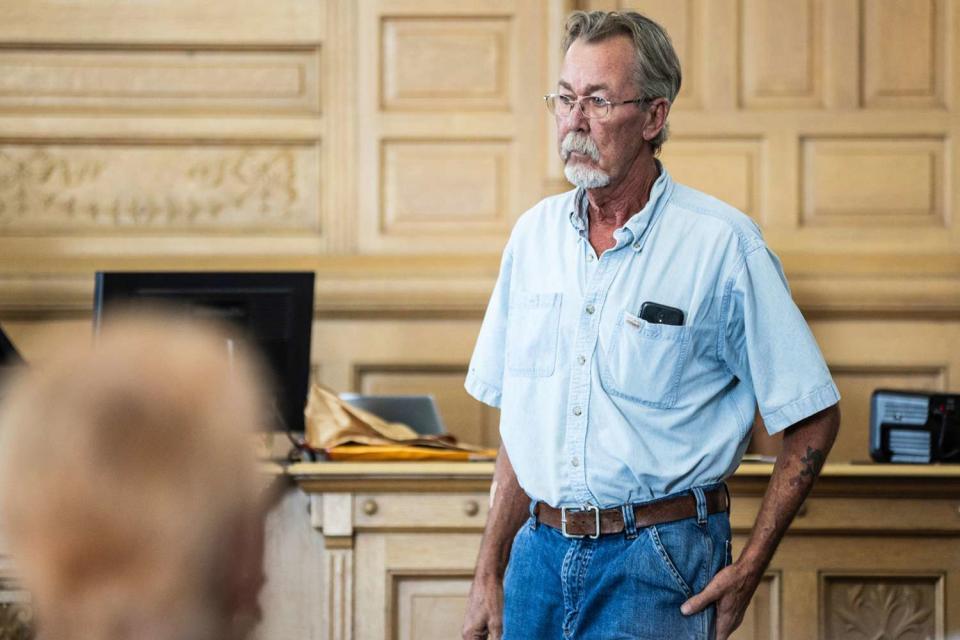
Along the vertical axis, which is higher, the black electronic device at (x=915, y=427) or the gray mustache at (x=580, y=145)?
the gray mustache at (x=580, y=145)

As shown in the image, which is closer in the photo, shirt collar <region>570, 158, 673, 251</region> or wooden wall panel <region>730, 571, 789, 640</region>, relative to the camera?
shirt collar <region>570, 158, 673, 251</region>

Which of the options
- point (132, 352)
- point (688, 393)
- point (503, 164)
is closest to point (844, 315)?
point (503, 164)

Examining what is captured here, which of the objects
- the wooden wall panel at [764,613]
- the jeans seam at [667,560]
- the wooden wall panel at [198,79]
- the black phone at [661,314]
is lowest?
the wooden wall panel at [764,613]

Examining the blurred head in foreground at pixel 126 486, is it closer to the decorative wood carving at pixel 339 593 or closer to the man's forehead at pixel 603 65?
the man's forehead at pixel 603 65

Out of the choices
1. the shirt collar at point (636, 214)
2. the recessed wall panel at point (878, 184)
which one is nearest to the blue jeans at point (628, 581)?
the shirt collar at point (636, 214)

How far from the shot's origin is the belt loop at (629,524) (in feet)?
6.48

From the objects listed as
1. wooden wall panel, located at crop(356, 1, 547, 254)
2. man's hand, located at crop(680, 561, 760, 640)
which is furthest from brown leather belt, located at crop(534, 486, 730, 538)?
wooden wall panel, located at crop(356, 1, 547, 254)

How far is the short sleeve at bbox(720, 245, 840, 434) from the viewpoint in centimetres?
200

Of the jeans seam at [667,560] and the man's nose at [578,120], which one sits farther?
the man's nose at [578,120]

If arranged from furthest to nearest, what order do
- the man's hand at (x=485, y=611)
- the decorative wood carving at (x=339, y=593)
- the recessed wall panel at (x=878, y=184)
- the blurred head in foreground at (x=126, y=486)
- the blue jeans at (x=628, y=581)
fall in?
the recessed wall panel at (x=878, y=184) < the decorative wood carving at (x=339, y=593) < the man's hand at (x=485, y=611) < the blue jeans at (x=628, y=581) < the blurred head in foreground at (x=126, y=486)

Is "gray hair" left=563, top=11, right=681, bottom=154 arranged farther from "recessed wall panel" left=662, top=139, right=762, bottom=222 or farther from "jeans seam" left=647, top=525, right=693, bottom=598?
"recessed wall panel" left=662, top=139, right=762, bottom=222

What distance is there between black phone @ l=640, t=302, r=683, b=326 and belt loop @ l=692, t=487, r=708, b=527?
0.26 m

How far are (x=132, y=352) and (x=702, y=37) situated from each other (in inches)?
136

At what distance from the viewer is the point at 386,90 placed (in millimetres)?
4129
